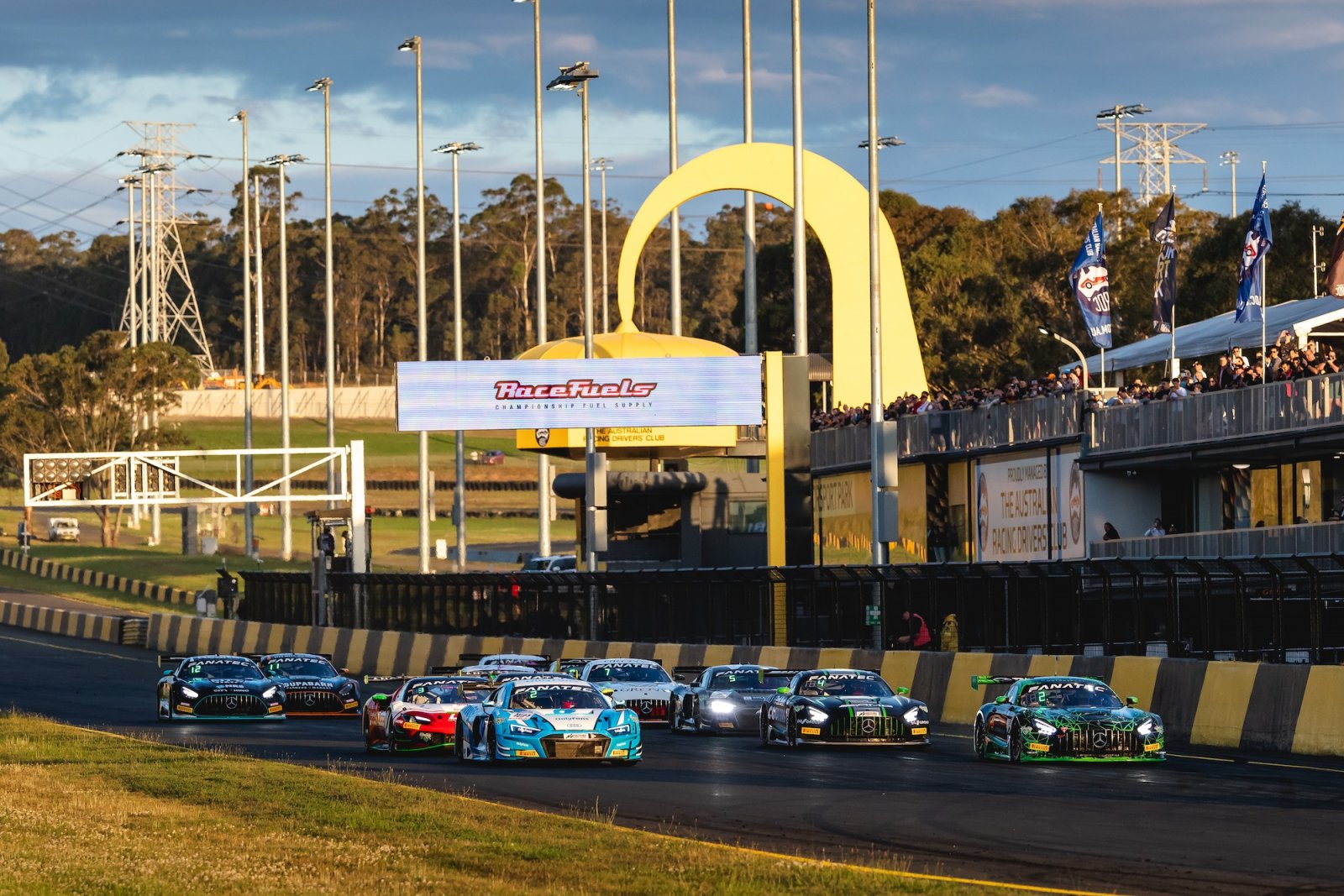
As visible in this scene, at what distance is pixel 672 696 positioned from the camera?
31922mm

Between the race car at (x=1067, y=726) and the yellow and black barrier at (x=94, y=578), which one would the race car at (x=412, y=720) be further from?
the yellow and black barrier at (x=94, y=578)

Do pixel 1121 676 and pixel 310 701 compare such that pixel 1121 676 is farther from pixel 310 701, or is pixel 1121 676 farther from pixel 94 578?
pixel 94 578

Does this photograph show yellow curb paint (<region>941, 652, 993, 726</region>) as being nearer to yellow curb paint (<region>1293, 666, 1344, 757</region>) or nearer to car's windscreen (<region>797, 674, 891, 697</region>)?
car's windscreen (<region>797, 674, 891, 697</region>)

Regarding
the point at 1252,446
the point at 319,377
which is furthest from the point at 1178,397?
the point at 319,377

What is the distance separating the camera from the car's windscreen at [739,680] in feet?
103

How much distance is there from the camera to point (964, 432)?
4891 cm

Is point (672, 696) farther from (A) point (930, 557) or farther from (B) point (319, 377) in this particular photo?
(B) point (319, 377)

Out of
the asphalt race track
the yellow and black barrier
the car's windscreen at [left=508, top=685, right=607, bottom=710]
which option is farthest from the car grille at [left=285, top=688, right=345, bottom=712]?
the yellow and black barrier

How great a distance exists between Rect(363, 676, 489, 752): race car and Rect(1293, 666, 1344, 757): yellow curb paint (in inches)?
385

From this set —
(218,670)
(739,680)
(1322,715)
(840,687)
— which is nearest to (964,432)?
(739,680)

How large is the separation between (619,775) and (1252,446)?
749 inches

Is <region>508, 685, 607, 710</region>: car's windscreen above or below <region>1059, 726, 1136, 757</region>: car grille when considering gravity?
above

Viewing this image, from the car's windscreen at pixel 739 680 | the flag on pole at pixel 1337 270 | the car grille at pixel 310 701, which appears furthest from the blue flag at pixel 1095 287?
the car grille at pixel 310 701

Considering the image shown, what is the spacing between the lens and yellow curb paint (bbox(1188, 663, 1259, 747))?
2562cm
